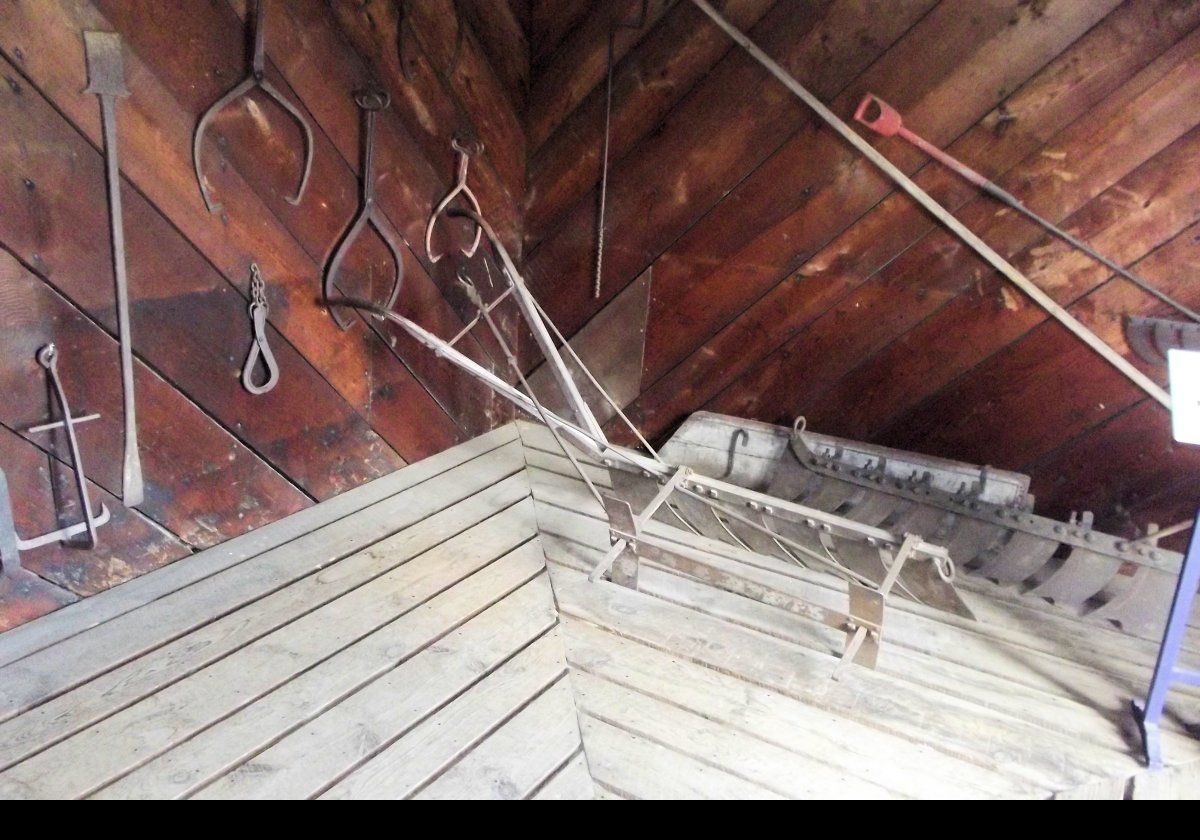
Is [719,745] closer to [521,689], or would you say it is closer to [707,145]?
[521,689]

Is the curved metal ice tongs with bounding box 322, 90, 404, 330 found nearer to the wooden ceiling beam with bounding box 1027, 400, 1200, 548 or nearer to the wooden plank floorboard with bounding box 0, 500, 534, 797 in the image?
the wooden plank floorboard with bounding box 0, 500, 534, 797

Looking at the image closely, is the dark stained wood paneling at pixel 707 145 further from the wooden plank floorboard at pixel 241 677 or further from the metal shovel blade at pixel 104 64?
the metal shovel blade at pixel 104 64

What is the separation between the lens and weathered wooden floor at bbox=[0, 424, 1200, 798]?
1183 millimetres

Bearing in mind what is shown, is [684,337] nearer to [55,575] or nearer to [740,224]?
[740,224]

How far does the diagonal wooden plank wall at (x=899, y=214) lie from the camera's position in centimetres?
168

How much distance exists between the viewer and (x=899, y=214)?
6.34 ft

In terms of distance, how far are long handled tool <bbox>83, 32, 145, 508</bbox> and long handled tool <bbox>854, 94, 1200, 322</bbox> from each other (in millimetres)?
1643

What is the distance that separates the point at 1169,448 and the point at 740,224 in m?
1.20

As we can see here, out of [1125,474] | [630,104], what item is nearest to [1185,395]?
[1125,474]

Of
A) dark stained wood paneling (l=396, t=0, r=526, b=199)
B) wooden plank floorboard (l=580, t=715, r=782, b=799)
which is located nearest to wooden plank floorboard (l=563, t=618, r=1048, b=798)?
wooden plank floorboard (l=580, t=715, r=782, b=799)

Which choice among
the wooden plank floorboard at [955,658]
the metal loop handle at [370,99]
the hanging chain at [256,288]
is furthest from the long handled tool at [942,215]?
the hanging chain at [256,288]

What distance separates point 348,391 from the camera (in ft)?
6.64

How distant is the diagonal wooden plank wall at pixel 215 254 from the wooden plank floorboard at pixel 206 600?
0.14 m

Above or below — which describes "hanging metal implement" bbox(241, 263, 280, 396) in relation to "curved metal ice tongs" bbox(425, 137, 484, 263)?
below
